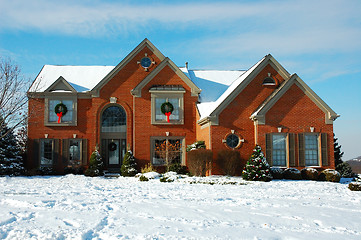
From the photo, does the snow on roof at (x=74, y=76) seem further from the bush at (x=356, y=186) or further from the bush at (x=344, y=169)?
the bush at (x=356, y=186)

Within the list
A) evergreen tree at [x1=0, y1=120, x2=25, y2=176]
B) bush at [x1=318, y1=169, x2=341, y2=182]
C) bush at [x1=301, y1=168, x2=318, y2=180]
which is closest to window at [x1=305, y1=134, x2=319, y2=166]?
bush at [x1=301, y1=168, x2=318, y2=180]

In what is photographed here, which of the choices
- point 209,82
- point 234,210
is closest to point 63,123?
point 209,82

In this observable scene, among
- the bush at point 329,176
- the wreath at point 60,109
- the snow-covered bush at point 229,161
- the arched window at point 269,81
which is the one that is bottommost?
the bush at point 329,176

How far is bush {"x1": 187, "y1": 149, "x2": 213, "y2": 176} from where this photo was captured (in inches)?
851

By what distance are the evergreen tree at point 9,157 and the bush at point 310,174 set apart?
1764 centimetres

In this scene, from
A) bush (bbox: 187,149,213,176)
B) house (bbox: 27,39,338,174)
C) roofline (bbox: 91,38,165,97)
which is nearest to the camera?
bush (bbox: 187,149,213,176)

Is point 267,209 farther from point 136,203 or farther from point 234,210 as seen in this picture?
point 136,203

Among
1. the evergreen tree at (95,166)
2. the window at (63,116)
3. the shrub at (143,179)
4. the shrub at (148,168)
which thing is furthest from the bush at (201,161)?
the window at (63,116)

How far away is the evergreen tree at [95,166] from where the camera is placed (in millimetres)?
24953

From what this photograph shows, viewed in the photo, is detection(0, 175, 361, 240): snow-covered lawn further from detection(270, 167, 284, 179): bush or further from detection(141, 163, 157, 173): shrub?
detection(141, 163, 157, 173): shrub

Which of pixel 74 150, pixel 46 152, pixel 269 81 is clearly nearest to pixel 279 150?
pixel 269 81

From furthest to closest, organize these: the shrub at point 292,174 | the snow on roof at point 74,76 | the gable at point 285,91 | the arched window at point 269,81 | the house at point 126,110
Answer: the snow on roof at point 74,76, the house at point 126,110, the arched window at point 269,81, the gable at point 285,91, the shrub at point 292,174

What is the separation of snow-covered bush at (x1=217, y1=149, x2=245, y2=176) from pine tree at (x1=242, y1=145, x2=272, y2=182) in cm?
156

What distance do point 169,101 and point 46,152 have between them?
9220 mm
